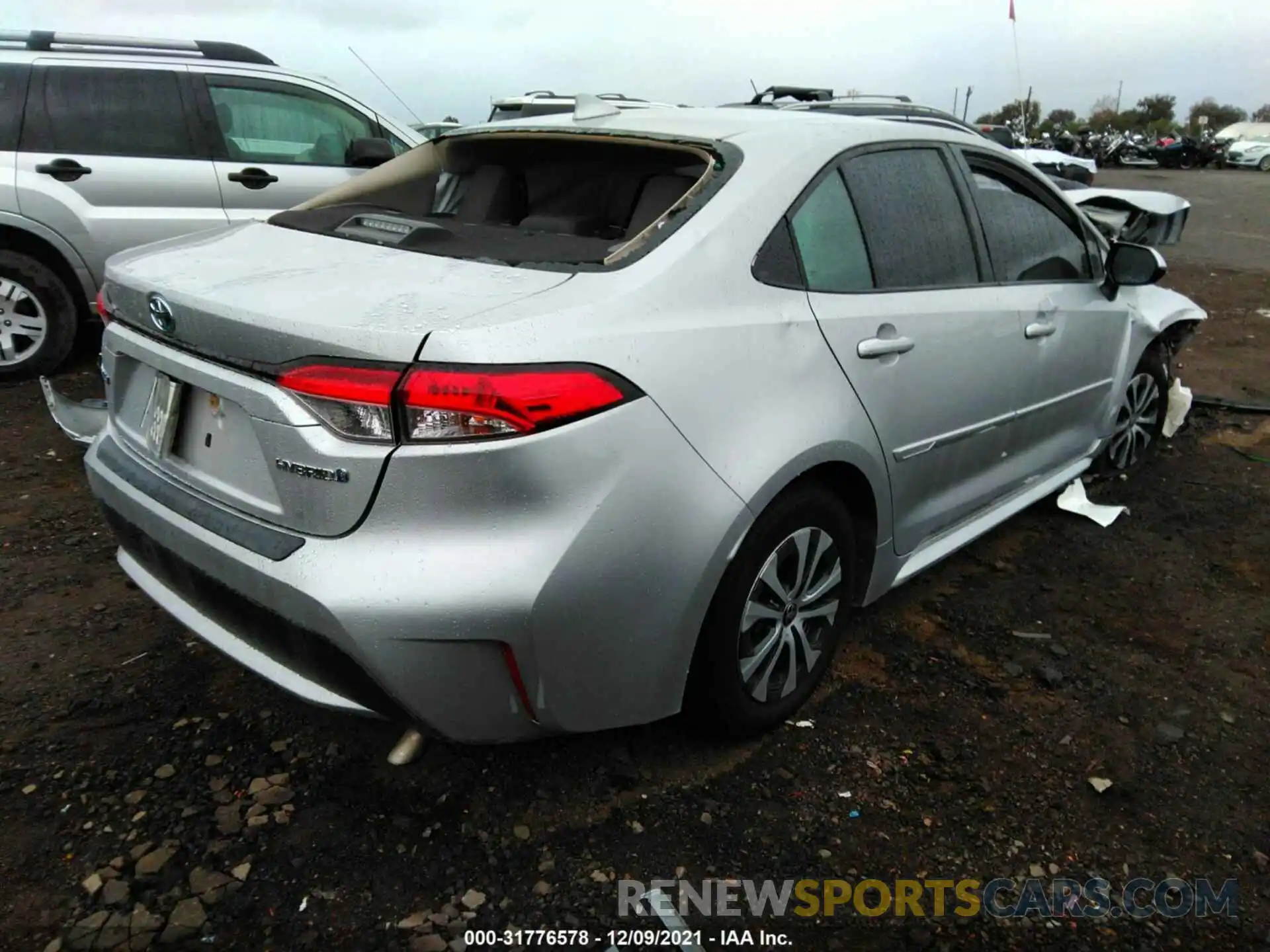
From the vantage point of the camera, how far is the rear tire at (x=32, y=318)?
16.8 ft

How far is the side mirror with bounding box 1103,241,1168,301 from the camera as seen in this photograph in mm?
3693

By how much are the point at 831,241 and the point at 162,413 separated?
1699 mm

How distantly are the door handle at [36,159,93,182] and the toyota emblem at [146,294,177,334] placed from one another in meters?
3.85

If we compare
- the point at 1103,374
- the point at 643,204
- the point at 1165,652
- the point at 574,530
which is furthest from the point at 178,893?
the point at 1103,374

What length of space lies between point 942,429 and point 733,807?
1279 mm

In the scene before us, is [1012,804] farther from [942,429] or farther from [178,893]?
[178,893]

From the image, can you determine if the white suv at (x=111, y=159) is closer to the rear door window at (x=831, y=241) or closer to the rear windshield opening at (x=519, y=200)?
the rear windshield opening at (x=519, y=200)

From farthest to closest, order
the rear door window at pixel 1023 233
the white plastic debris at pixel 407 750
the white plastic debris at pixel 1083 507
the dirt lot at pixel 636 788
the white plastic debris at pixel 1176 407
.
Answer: the white plastic debris at pixel 1176 407 → the white plastic debris at pixel 1083 507 → the rear door window at pixel 1023 233 → the white plastic debris at pixel 407 750 → the dirt lot at pixel 636 788

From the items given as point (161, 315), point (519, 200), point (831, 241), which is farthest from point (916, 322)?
point (161, 315)

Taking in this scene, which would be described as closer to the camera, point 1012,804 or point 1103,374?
point 1012,804

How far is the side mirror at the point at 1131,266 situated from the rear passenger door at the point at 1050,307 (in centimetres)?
5

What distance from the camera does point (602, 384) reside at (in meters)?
1.86

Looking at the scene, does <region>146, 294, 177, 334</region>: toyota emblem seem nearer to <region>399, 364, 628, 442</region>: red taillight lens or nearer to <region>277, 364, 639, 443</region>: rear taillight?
<region>277, 364, 639, 443</region>: rear taillight

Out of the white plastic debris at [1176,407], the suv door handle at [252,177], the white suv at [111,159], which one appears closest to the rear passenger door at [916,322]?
the white plastic debris at [1176,407]
